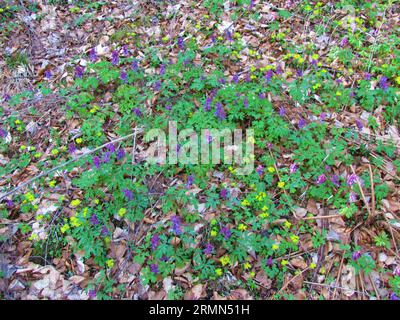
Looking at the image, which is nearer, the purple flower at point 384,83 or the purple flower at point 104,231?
the purple flower at point 104,231

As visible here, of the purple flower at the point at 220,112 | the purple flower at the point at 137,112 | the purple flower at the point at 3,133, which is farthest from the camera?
the purple flower at the point at 3,133

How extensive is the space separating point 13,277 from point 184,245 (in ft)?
5.42

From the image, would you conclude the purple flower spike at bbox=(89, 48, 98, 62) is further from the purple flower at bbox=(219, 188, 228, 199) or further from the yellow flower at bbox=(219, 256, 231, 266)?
the yellow flower at bbox=(219, 256, 231, 266)

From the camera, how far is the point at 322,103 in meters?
4.07

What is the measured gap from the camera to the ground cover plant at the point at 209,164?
3078mm

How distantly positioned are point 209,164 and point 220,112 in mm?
645

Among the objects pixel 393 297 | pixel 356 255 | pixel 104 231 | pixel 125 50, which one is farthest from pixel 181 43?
pixel 393 297

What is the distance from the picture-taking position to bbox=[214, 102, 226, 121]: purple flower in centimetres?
384

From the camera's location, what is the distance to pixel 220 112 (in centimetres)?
384

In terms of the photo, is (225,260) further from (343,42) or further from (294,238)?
(343,42)

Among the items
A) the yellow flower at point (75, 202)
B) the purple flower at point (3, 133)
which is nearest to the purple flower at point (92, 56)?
the purple flower at point (3, 133)

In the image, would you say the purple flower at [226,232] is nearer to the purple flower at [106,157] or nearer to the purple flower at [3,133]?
the purple flower at [106,157]

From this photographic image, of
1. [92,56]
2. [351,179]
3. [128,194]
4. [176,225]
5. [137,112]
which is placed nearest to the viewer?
[176,225]

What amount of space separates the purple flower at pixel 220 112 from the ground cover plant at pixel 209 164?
2cm
